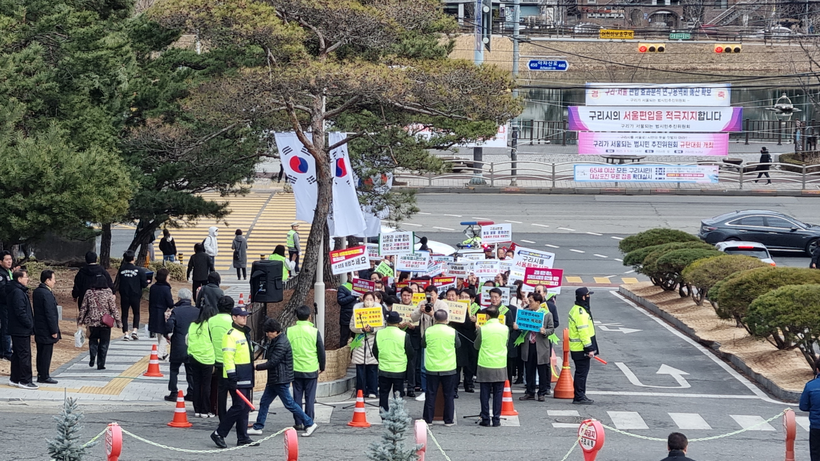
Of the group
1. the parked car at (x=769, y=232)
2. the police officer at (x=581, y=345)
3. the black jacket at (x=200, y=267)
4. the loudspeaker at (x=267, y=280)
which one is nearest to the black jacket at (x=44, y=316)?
the loudspeaker at (x=267, y=280)

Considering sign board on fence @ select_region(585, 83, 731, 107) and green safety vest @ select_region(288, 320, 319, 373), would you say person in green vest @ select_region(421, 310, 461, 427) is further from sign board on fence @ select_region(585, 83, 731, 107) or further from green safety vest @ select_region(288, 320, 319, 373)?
sign board on fence @ select_region(585, 83, 731, 107)

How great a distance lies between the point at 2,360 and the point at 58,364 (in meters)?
0.87

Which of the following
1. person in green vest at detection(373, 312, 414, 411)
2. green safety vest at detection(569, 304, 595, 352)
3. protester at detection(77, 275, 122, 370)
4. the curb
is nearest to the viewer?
person in green vest at detection(373, 312, 414, 411)

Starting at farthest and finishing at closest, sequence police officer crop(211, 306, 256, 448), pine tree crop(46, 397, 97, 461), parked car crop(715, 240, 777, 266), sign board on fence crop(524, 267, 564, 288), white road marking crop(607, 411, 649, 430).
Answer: parked car crop(715, 240, 777, 266)
sign board on fence crop(524, 267, 564, 288)
white road marking crop(607, 411, 649, 430)
police officer crop(211, 306, 256, 448)
pine tree crop(46, 397, 97, 461)

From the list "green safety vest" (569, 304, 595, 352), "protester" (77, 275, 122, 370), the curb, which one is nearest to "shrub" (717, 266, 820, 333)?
the curb

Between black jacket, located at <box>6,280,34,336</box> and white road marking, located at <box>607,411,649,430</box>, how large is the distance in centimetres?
803

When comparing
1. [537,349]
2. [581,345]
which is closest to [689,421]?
[581,345]

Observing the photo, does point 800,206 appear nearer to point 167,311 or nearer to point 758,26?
point 167,311

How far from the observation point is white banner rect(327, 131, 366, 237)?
60.7 ft

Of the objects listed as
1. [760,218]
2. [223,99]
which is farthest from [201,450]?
[760,218]

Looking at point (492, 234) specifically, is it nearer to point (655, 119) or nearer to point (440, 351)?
point (440, 351)

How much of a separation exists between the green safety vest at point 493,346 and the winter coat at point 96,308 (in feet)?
19.7

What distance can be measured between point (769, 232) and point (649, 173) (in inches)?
469

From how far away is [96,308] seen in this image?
16.0 metres
